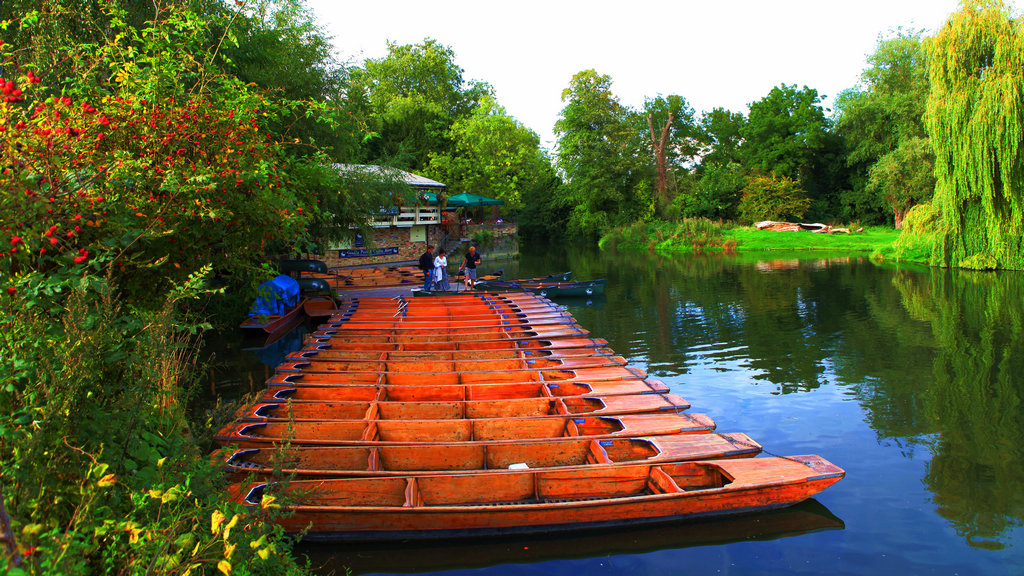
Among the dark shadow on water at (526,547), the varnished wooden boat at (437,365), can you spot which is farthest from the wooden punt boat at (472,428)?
the varnished wooden boat at (437,365)

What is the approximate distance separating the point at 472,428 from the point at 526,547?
61.7 inches

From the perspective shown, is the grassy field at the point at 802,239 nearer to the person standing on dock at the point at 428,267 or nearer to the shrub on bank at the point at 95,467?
the person standing on dock at the point at 428,267

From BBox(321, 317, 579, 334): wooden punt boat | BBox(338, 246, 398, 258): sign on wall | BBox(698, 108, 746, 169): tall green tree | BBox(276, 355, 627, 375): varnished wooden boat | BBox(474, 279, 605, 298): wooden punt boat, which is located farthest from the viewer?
BBox(698, 108, 746, 169): tall green tree

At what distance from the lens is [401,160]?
19266mm

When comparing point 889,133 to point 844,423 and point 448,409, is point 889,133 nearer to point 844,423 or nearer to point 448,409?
point 844,423

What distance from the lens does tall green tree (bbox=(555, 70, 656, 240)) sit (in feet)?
138

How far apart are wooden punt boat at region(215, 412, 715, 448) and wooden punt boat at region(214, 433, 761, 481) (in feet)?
0.64

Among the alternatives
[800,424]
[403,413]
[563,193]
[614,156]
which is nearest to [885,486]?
[800,424]

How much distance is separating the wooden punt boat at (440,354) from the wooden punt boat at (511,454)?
330cm

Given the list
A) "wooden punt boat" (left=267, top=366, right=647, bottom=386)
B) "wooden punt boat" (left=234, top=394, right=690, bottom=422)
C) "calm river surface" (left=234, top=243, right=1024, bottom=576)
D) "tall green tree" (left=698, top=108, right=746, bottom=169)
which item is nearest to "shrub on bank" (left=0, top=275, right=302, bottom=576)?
"calm river surface" (left=234, top=243, right=1024, bottom=576)

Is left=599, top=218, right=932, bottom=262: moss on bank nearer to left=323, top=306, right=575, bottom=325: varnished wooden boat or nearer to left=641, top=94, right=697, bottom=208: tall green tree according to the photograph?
left=641, top=94, right=697, bottom=208: tall green tree

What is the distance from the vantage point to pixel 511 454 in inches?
232

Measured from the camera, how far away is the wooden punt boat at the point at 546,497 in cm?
484

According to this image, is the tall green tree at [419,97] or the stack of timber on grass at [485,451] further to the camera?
the tall green tree at [419,97]
